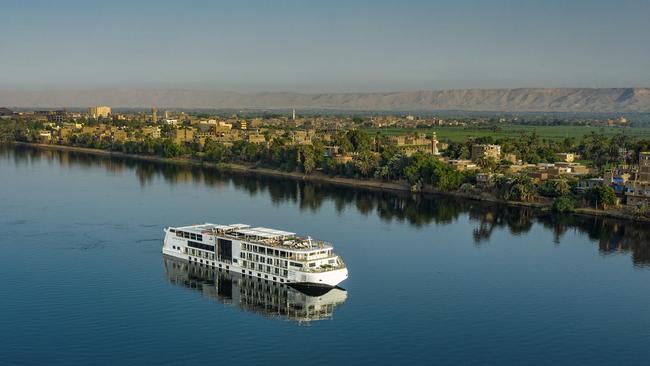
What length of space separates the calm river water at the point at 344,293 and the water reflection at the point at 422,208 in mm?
274

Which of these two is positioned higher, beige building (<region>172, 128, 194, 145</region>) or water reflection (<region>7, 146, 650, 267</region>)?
beige building (<region>172, 128, 194, 145</region>)

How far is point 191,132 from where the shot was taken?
103875 millimetres

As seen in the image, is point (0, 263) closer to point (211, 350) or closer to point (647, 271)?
point (211, 350)

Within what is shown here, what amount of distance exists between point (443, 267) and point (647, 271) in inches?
354

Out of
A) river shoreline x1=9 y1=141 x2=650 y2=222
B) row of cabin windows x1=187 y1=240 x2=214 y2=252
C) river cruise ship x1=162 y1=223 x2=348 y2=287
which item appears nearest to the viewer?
river cruise ship x1=162 y1=223 x2=348 y2=287

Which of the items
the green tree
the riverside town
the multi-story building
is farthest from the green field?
the green tree

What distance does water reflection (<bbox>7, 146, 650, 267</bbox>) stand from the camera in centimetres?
4078

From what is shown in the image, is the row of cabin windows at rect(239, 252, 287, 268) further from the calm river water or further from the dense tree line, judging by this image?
the dense tree line

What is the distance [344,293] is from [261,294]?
3083 mm

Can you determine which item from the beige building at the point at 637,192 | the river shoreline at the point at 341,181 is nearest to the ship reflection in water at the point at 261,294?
the river shoreline at the point at 341,181

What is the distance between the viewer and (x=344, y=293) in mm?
28031

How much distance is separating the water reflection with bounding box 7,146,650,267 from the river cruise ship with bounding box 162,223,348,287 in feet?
42.5

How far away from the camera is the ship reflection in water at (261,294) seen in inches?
1029

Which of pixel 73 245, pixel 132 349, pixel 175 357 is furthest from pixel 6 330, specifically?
pixel 73 245
